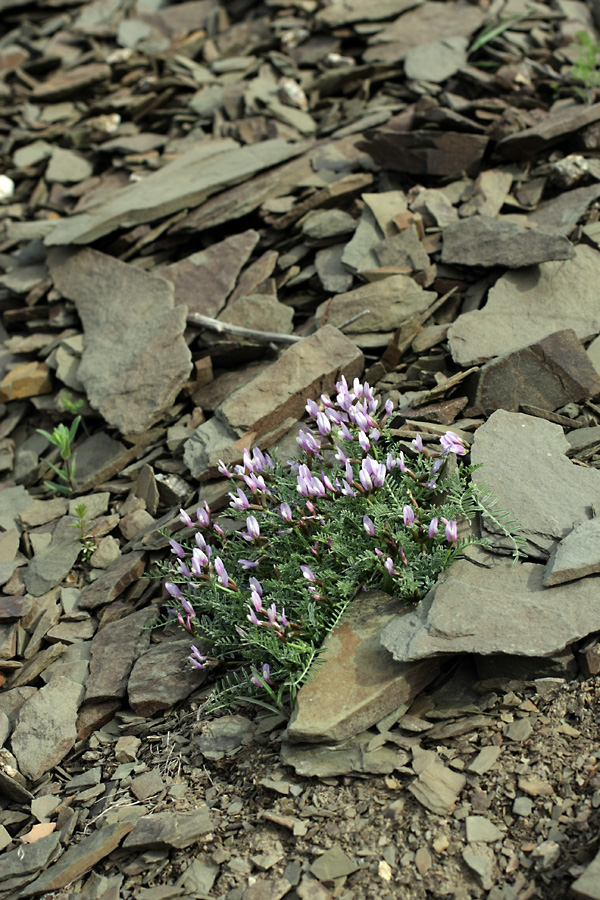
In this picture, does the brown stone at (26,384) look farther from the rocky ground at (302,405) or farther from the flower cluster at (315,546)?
the flower cluster at (315,546)

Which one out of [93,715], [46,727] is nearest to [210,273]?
[93,715]

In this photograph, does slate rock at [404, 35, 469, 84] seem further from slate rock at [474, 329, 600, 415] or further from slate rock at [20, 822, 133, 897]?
slate rock at [20, 822, 133, 897]

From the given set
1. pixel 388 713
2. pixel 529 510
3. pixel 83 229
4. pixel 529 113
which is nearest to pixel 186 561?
pixel 388 713

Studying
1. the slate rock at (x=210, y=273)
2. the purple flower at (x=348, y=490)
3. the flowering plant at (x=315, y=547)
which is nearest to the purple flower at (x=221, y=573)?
the flowering plant at (x=315, y=547)

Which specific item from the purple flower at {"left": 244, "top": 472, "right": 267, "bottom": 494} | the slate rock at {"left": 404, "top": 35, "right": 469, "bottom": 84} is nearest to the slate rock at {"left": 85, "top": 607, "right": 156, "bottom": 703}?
the purple flower at {"left": 244, "top": 472, "right": 267, "bottom": 494}

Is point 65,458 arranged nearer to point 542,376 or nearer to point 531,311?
point 542,376

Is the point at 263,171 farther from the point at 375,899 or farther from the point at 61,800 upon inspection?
the point at 375,899
